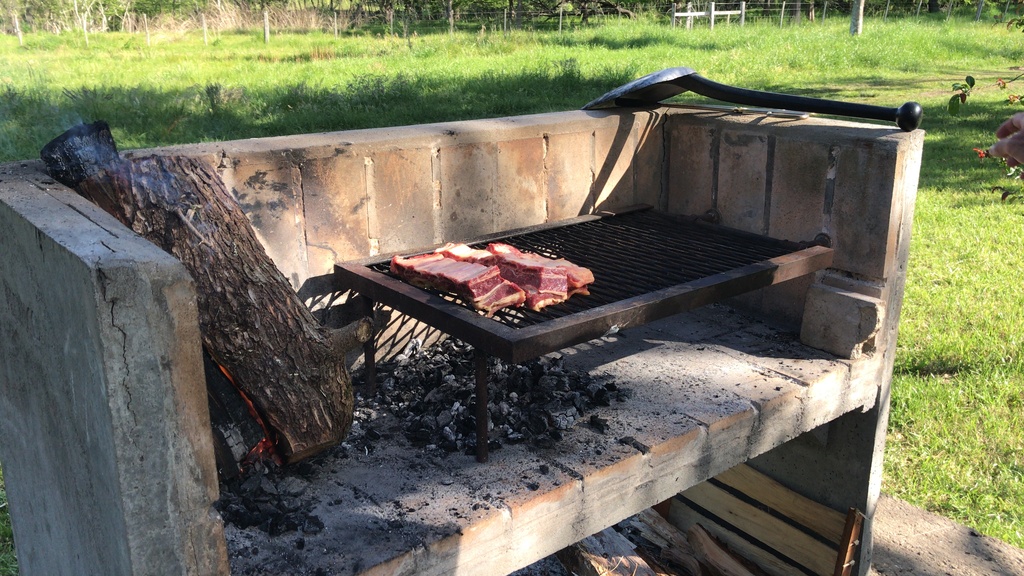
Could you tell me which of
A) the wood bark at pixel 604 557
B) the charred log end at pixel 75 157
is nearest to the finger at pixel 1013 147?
the wood bark at pixel 604 557

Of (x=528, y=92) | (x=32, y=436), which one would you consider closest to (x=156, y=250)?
(x=32, y=436)

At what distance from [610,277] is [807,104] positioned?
1.14 metres

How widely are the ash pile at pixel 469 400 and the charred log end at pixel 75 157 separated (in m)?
1.15

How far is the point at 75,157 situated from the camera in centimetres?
243

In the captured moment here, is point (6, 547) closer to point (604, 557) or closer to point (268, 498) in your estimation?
point (268, 498)

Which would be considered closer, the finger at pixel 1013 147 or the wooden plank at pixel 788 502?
the finger at pixel 1013 147

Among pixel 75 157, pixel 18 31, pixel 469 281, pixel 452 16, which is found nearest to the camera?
pixel 75 157

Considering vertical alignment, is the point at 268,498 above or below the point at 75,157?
below

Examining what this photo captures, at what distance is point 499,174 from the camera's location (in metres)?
3.65

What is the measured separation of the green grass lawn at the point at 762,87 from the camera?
172 inches

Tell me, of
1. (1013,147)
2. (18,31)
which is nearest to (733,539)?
(1013,147)

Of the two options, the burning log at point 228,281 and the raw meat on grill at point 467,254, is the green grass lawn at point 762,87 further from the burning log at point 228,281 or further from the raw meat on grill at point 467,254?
the raw meat on grill at point 467,254

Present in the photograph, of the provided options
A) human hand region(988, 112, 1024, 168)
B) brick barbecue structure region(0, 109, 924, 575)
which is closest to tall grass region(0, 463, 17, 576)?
brick barbecue structure region(0, 109, 924, 575)

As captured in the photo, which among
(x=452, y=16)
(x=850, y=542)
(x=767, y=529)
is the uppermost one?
(x=452, y=16)
